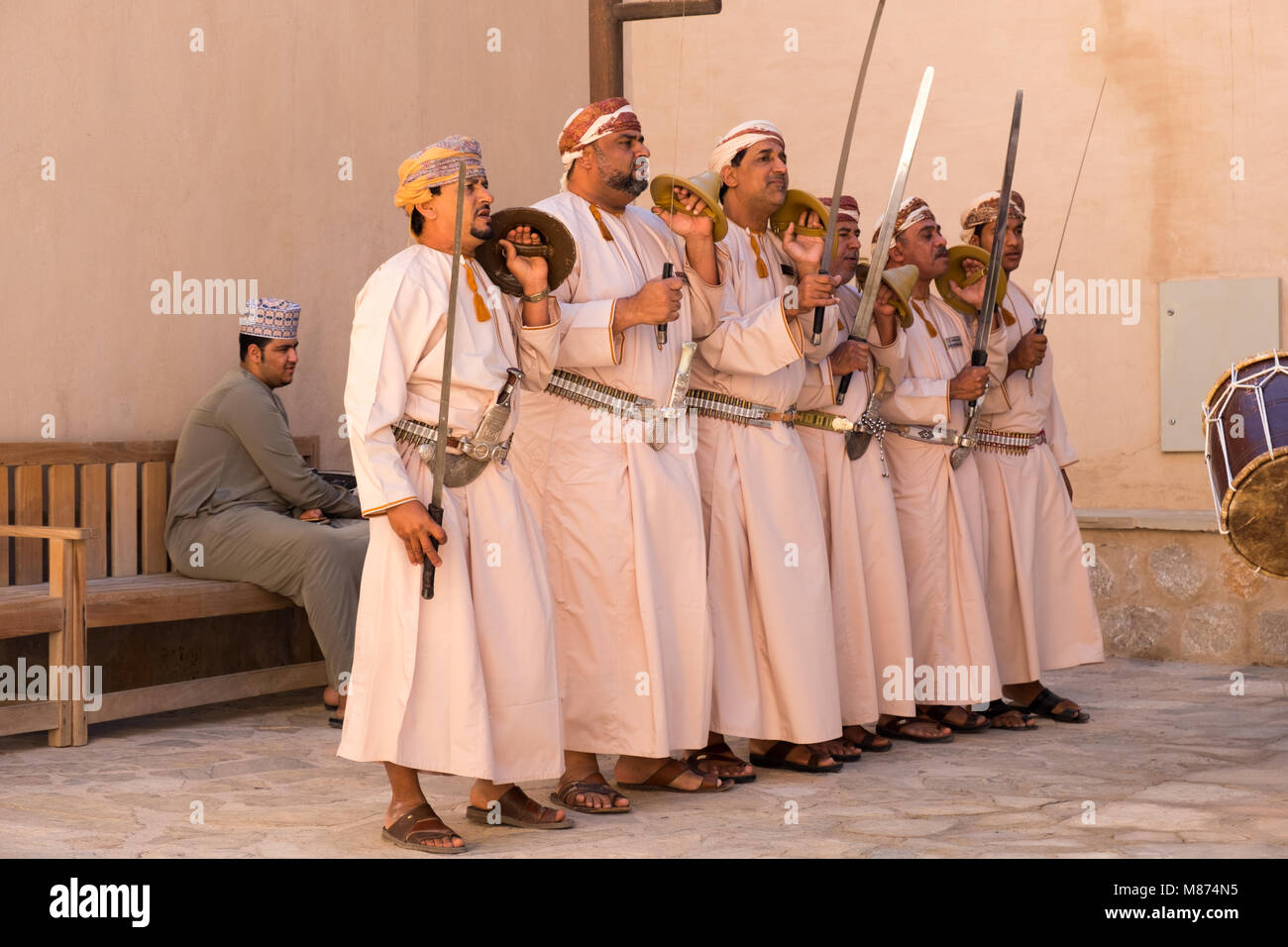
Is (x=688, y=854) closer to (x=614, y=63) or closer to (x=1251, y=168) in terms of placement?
(x=614, y=63)

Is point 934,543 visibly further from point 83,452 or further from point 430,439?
point 83,452

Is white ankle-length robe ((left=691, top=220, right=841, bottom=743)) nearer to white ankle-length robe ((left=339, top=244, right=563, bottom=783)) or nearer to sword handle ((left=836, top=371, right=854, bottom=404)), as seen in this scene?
sword handle ((left=836, top=371, right=854, bottom=404))

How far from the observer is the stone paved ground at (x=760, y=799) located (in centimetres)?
424

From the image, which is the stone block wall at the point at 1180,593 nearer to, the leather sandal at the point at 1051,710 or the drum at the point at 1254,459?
the leather sandal at the point at 1051,710

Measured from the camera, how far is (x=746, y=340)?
5.18m

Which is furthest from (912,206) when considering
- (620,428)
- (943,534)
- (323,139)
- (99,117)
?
(99,117)

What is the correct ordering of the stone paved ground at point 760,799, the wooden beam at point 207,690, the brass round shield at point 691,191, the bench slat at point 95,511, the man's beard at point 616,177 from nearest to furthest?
the stone paved ground at point 760,799, the man's beard at point 616,177, the brass round shield at point 691,191, the wooden beam at point 207,690, the bench slat at point 95,511

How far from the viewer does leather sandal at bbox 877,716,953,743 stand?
6027 mm

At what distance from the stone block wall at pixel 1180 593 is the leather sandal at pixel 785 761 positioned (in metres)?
3.28

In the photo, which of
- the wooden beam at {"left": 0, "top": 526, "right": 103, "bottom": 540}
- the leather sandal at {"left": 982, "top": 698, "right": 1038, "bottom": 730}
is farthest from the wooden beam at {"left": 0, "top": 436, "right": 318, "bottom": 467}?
the leather sandal at {"left": 982, "top": 698, "right": 1038, "bottom": 730}

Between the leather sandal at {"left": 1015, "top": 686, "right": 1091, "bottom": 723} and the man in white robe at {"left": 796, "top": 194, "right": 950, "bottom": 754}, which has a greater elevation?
the man in white robe at {"left": 796, "top": 194, "right": 950, "bottom": 754}

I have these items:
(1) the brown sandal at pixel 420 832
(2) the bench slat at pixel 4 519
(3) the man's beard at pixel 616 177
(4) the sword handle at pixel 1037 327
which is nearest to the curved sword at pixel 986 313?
(4) the sword handle at pixel 1037 327

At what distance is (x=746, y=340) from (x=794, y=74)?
5124mm

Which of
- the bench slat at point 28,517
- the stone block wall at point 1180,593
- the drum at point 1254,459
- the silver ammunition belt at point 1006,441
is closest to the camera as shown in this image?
the drum at point 1254,459
